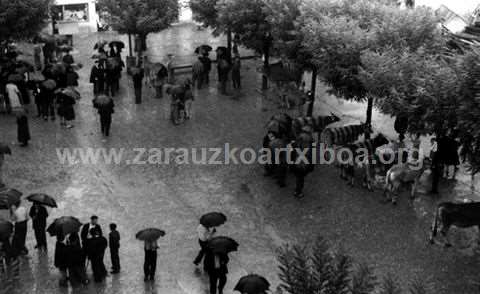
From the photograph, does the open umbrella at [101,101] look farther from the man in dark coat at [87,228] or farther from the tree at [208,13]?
the man in dark coat at [87,228]

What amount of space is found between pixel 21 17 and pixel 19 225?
44.9ft

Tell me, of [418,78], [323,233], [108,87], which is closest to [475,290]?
[323,233]

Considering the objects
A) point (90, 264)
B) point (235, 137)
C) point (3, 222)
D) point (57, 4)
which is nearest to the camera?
point (3, 222)

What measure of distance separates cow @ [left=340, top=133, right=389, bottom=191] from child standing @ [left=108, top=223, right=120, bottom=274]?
7541 mm

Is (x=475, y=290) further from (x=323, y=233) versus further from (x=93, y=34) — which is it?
(x=93, y=34)

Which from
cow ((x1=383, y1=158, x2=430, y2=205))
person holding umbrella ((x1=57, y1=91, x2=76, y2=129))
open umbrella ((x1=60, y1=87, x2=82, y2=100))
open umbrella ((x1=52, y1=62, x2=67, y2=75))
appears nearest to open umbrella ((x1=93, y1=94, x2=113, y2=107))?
open umbrella ((x1=60, y1=87, x2=82, y2=100))

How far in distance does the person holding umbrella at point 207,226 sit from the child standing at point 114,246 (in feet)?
5.76

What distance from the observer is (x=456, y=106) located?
1731cm

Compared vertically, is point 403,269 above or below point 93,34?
below

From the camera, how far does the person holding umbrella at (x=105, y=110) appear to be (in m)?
23.6

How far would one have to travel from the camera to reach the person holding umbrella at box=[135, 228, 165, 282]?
15.5m

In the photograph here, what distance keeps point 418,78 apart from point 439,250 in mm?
4315

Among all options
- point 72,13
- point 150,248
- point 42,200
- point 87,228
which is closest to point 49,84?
point 42,200

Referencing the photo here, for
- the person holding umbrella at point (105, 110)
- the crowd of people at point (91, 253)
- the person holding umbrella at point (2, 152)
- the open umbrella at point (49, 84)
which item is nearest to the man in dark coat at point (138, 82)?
the person holding umbrella at point (105, 110)
